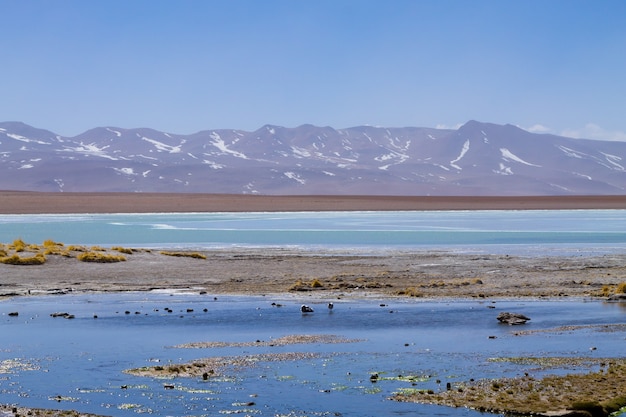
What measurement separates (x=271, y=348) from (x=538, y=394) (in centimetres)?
604

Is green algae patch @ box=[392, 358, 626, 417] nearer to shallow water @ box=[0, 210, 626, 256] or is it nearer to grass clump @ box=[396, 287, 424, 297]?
grass clump @ box=[396, 287, 424, 297]

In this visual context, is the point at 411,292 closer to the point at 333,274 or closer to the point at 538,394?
the point at 333,274

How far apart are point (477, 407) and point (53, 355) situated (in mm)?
8102

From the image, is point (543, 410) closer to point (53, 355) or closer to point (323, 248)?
point (53, 355)

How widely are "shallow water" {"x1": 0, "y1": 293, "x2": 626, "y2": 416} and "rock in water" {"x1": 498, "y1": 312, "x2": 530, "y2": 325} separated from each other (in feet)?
0.73

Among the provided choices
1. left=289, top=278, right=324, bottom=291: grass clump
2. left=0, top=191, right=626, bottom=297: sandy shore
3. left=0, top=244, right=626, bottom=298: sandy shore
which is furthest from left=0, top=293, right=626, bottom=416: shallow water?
left=0, top=191, right=626, bottom=297: sandy shore

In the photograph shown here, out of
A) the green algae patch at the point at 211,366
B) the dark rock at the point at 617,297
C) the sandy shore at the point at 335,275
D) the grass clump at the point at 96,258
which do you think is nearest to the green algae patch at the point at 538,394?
the green algae patch at the point at 211,366

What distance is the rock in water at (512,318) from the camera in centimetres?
2139

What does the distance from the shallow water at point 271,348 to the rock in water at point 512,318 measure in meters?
0.22

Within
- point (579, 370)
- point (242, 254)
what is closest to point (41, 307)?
point (579, 370)

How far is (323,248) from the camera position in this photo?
46.7m

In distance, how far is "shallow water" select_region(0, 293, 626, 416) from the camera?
13797mm

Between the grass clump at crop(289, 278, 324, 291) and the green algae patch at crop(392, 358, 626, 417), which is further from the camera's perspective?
the grass clump at crop(289, 278, 324, 291)

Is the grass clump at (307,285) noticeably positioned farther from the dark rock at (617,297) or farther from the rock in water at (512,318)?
the rock in water at (512,318)
